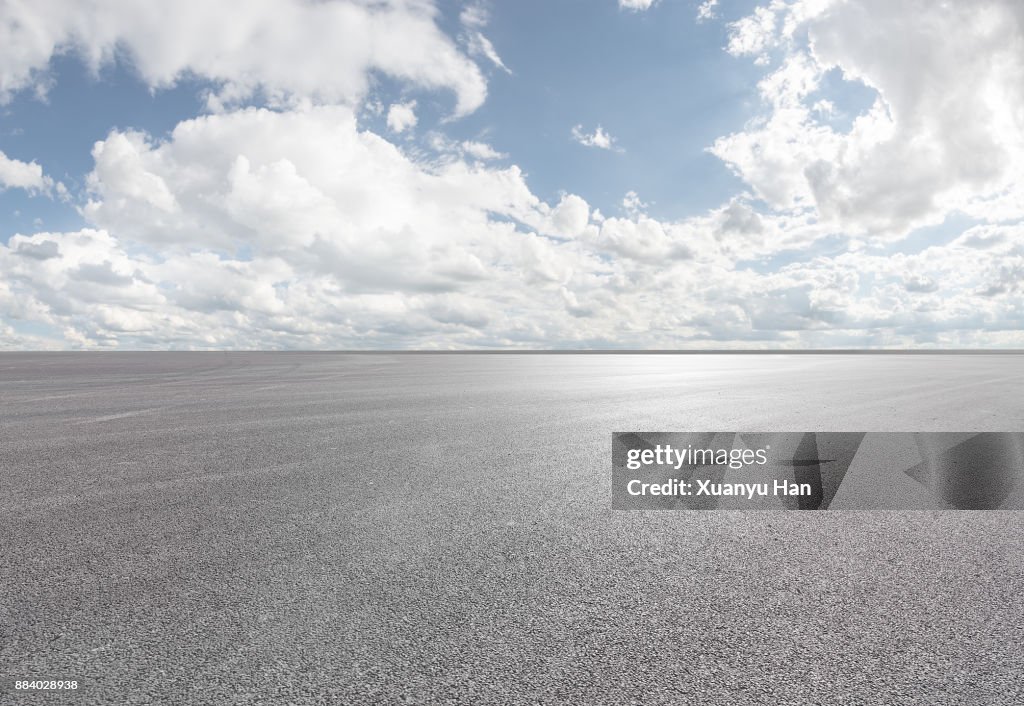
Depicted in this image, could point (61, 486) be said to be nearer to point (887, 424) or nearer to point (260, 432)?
point (260, 432)

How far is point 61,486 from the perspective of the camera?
6.61 meters

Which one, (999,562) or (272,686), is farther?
(999,562)

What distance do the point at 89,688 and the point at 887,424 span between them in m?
13.0

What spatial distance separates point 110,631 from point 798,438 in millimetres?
9796

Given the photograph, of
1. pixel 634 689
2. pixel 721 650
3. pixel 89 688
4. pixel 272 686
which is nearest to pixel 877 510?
pixel 721 650

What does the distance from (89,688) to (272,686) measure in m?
0.89

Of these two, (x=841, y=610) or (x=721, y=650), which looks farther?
(x=841, y=610)

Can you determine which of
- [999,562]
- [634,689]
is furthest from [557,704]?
[999,562]

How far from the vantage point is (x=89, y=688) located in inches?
104

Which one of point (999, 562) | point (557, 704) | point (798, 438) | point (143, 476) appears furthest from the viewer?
point (798, 438)

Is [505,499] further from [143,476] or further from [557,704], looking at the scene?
[143,476]

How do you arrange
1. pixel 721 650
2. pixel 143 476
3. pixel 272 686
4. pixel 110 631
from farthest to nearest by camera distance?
pixel 143 476, pixel 110 631, pixel 721 650, pixel 272 686

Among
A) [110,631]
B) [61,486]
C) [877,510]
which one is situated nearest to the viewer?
[110,631]

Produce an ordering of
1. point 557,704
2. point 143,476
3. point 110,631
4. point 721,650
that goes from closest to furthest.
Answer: point 557,704 → point 721,650 → point 110,631 → point 143,476
